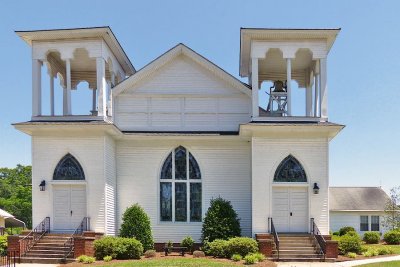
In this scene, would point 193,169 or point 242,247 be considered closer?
point 242,247

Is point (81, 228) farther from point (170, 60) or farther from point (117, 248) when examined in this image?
point (170, 60)

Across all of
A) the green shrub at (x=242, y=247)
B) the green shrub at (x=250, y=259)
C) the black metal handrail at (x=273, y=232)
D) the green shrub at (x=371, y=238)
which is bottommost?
the green shrub at (x=371, y=238)

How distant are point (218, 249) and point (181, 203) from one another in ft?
14.0

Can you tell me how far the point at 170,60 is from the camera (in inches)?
977

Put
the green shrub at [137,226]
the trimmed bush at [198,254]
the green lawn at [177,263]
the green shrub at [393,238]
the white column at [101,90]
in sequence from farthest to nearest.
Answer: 1. the green shrub at [393,238]
2. the white column at [101,90]
3. the green shrub at [137,226]
4. the trimmed bush at [198,254]
5. the green lawn at [177,263]

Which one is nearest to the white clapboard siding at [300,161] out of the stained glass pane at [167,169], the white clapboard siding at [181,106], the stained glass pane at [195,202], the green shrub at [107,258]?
the white clapboard siding at [181,106]

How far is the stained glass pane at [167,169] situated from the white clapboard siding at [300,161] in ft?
14.9

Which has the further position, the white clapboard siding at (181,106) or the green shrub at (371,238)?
the green shrub at (371,238)

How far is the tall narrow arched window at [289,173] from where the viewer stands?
2266 cm

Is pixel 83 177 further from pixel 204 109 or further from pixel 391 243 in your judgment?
pixel 391 243

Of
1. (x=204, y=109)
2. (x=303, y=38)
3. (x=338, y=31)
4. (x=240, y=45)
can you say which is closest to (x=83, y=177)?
(x=204, y=109)

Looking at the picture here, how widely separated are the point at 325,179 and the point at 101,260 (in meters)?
10.8

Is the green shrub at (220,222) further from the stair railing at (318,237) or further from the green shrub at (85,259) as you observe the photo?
the green shrub at (85,259)

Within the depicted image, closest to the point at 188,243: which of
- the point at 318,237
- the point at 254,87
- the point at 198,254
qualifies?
the point at 198,254
